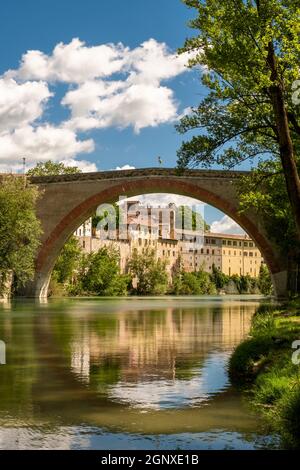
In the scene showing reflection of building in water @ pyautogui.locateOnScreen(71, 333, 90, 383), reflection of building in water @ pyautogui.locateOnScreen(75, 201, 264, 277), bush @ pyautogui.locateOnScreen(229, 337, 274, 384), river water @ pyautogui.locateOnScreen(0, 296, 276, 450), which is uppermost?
reflection of building in water @ pyautogui.locateOnScreen(75, 201, 264, 277)

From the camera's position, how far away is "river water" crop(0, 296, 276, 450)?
8203mm

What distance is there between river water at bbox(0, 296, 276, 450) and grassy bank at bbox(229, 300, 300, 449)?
9.5 inches

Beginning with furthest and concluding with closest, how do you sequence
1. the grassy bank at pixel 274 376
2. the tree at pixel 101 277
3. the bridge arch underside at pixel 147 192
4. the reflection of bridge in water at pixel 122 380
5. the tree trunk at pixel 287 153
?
1. the tree at pixel 101 277
2. the bridge arch underside at pixel 147 192
3. the tree trunk at pixel 287 153
4. the reflection of bridge in water at pixel 122 380
5. the grassy bank at pixel 274 376

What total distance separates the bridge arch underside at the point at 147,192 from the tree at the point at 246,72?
2878 cm

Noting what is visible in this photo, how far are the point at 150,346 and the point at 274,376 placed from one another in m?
Result: 7.80

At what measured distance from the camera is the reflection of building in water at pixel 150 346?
545 inches

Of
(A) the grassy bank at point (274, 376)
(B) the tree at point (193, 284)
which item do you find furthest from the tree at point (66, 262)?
(A) the grassy bank at point (274, 376)

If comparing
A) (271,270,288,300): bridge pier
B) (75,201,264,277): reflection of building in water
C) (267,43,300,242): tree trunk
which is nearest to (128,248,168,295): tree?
(75,201,264,277): reflection of building in water

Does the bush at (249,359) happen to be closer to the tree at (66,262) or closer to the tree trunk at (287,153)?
the tree trunk at (287,153)

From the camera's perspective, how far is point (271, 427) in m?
8.80

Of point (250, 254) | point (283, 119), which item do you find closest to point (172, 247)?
point (250, 254)

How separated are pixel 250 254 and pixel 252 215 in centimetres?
11104

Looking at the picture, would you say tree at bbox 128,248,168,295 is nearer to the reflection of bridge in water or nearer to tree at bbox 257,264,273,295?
tree at bbox 257,264,273,295

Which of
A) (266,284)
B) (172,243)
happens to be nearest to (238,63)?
(266,284)
